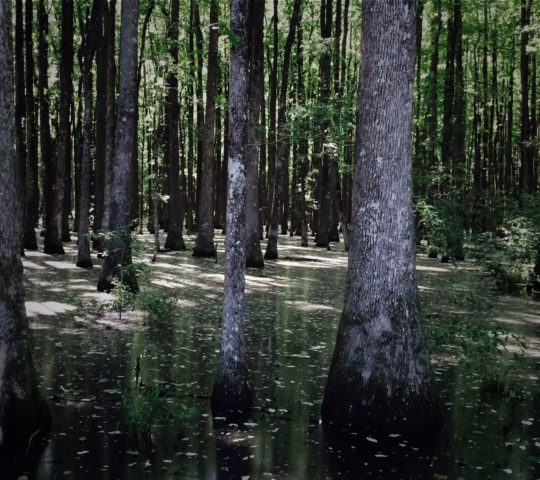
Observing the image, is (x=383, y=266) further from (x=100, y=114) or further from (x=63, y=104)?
(x=100, y=114)

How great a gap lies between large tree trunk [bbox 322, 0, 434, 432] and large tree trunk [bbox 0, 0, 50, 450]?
338 cm

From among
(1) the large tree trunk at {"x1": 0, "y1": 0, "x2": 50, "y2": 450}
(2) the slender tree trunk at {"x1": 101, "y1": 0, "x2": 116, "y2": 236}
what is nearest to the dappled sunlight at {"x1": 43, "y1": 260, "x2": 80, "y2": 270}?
(2) the slender tree trunk at {"x1": 101, "y1": 0, "x2": 116, "y2": 236}

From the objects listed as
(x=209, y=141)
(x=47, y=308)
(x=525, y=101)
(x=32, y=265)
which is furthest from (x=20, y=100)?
(x=525, y=101)

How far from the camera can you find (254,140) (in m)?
21.0

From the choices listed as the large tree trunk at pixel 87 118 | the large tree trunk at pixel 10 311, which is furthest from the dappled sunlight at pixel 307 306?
the large tree trunk at pixel 10 311

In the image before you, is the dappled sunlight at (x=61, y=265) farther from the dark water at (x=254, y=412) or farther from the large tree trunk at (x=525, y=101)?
the large tree trunk at (x=525, y=101)

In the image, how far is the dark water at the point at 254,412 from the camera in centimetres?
551

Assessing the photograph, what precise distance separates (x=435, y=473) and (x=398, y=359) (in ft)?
4.41

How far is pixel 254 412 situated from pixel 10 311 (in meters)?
3.10

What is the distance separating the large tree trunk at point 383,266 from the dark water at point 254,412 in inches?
16.8

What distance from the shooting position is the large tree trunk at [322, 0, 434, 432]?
6.42 metres

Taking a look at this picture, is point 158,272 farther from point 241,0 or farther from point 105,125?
point 241,0

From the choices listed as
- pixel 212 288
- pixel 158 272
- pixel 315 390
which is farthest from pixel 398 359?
pixel 158 272

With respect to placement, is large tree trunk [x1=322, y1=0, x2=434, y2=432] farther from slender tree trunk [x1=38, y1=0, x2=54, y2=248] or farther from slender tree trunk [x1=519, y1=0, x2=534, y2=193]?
slender tree trunk [x1=38, y1=0, x2=54, y2=248]
